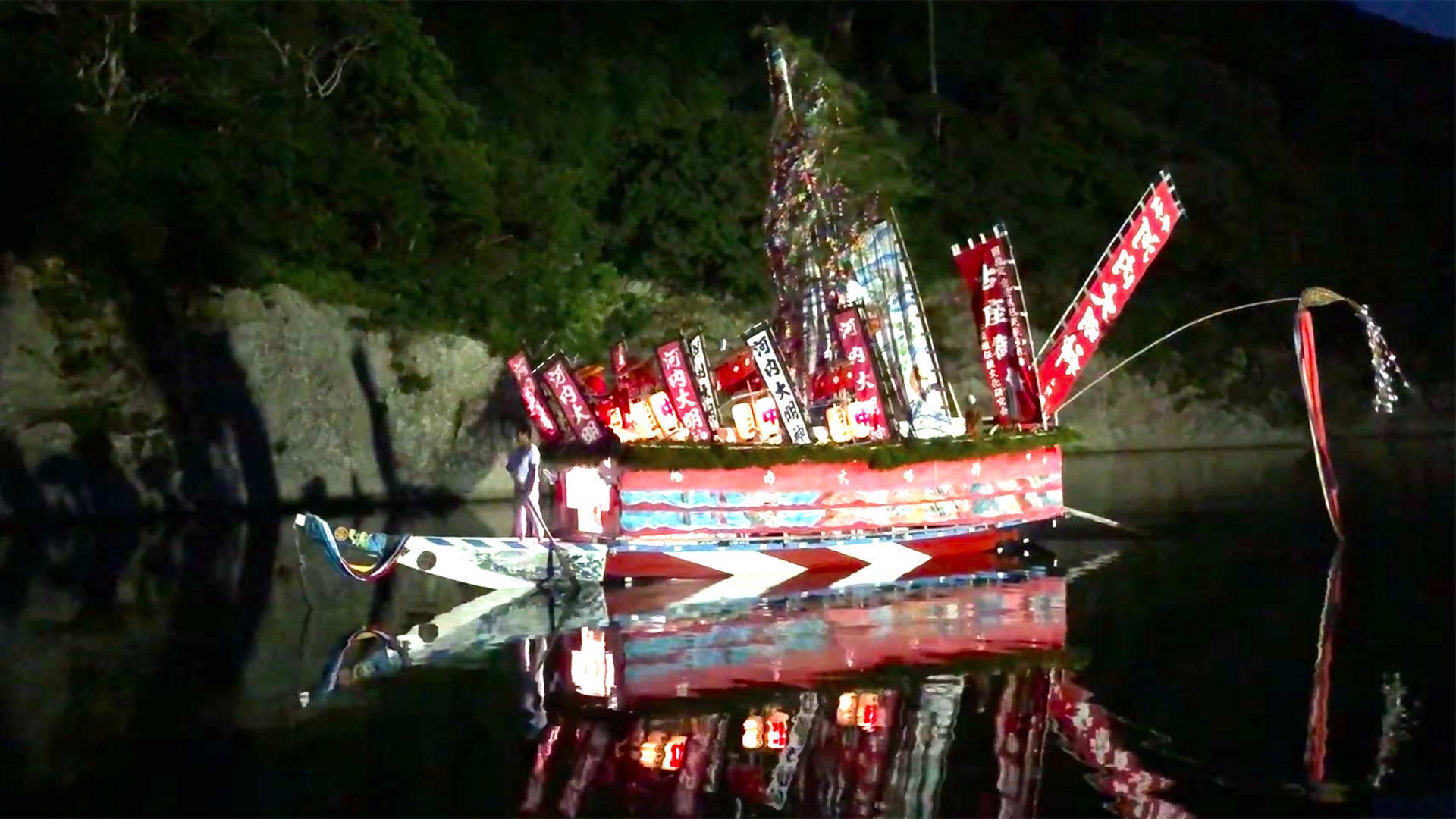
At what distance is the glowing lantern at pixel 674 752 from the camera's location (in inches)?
343

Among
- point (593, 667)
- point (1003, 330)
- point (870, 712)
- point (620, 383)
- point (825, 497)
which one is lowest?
point (870, 712)

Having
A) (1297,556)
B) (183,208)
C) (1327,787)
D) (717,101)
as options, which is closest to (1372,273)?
(717,101)

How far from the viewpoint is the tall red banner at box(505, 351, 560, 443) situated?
16.1m

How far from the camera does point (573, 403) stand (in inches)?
618

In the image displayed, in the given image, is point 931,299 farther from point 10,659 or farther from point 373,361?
point 10,659

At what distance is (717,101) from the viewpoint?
113 feet

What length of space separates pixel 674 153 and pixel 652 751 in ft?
84.9

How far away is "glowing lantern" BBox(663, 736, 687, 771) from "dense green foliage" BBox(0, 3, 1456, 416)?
16.4 metres

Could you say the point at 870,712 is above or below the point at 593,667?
below

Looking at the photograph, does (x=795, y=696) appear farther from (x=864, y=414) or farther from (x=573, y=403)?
(x=864, y=414)

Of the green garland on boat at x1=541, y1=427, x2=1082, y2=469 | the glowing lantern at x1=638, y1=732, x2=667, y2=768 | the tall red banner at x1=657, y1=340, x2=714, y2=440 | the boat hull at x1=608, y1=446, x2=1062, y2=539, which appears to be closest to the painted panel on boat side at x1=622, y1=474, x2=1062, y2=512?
the boat hull at x1=608, y1=446, x2=1062, y2=539

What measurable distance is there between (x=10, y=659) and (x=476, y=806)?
6.19 metres

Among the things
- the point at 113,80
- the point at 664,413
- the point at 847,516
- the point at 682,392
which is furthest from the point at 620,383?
the point at 113,80

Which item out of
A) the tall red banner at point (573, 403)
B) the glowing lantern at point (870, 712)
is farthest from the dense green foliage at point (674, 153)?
the glowing lantern at point (870, 712)
